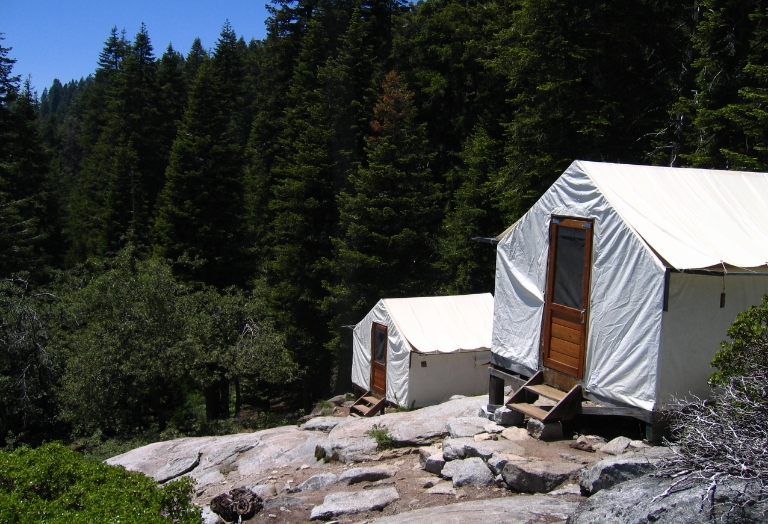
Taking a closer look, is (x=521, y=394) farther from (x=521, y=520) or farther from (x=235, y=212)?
(x=235, y=212)

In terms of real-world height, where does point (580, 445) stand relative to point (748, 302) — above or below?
below

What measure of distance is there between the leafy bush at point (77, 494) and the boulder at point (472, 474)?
305cm

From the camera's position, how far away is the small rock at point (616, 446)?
294 inches

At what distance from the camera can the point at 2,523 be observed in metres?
5.61

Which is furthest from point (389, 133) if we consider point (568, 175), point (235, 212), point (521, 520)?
point (521, 520)

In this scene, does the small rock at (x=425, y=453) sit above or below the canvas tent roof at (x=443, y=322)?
below

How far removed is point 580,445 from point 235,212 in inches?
922

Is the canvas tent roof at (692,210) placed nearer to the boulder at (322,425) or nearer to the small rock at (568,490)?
the small rock at (568,490)

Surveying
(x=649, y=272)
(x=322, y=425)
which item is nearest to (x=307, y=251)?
(x=322, y=425)

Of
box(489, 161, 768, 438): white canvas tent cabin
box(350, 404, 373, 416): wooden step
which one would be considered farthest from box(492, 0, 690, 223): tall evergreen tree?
box(489, 161, 768, 438): white canvas tent cabin

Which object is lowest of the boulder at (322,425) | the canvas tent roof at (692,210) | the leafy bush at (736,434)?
the boulder at (322,425)

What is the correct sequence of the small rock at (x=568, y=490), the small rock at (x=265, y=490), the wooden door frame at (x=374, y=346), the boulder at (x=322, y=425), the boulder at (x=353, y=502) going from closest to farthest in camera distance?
the small rock at (x=568, y=490), the boulder at (x=353, y=502), the small rock at (x=265, y=490), the boulder at (x=322, y=425), the wooden door frame at (x=374, y=346)

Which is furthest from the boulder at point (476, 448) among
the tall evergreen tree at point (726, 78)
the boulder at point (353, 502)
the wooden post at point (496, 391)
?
the tall evergreen tree at point (726, 78)

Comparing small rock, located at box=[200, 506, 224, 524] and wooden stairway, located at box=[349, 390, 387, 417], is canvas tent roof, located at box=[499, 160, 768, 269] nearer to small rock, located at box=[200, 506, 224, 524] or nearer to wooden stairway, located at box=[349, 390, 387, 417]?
small rock, located at box=[200, 506, 224, 524]
